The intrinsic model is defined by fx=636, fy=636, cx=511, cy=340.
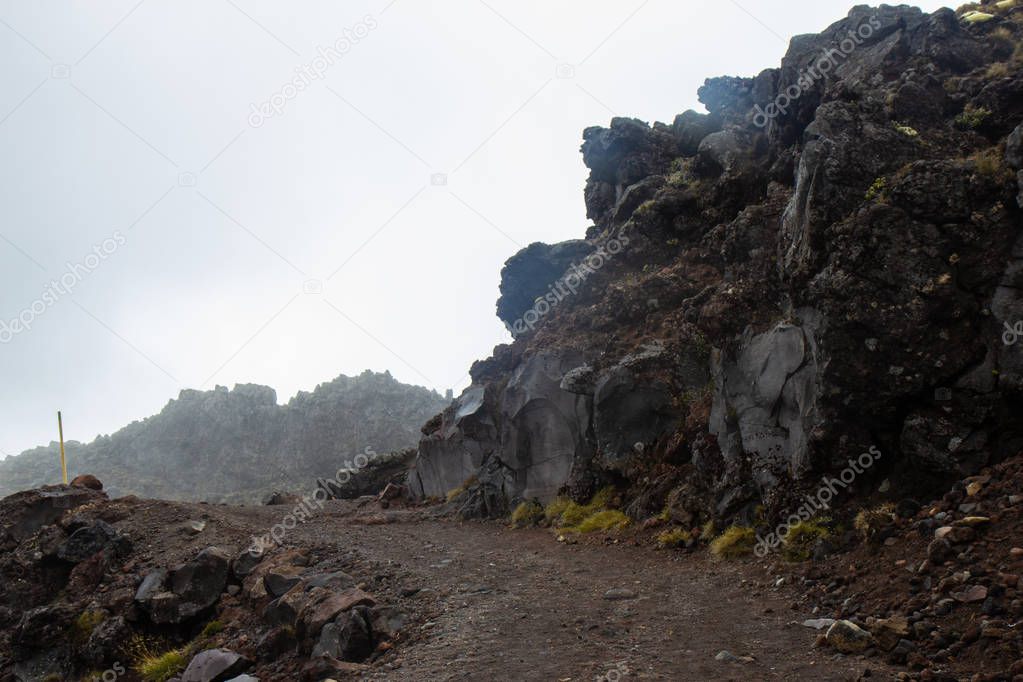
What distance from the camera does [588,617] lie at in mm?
10914

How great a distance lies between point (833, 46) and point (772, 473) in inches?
655

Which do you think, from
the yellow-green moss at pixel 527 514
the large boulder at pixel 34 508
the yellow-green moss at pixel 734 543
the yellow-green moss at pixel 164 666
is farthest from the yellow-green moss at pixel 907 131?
the large boulder at pixel 34 508

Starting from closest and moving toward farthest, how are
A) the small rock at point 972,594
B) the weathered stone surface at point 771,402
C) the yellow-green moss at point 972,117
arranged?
the small rock at point 972,594 < the weathered stone surface at point 771,402 < the yellow-green moss at point 972,117

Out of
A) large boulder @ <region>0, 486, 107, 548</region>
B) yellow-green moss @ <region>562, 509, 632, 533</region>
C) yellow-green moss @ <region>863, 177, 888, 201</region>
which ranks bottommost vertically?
yellow-green moss @ <region>562, 509, 632, 533</region>

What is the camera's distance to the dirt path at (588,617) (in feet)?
28.0

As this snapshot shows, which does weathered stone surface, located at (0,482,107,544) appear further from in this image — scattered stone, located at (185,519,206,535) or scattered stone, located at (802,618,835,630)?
scattered stone, located at (802,618,835,630)

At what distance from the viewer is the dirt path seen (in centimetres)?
854

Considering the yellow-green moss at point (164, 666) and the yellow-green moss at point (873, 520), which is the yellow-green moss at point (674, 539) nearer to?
the yellow-green moss at point (873, 520)

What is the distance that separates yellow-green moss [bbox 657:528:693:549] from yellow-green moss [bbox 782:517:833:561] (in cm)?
283

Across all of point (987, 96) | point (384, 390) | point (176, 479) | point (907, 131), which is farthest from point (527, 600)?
point (176, 479)

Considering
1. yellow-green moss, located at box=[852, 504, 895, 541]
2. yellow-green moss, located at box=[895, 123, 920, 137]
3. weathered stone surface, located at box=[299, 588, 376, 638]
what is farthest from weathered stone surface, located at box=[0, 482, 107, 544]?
yellow-green moss, located at box=[895, 123, 920, 137]

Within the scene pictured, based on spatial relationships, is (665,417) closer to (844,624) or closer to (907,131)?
(907,131)

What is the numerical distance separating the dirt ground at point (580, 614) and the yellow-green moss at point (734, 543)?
1.00 feet

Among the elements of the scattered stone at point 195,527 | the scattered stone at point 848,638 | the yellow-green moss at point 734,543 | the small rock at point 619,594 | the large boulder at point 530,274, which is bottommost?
the scattered stone at point 848,638
